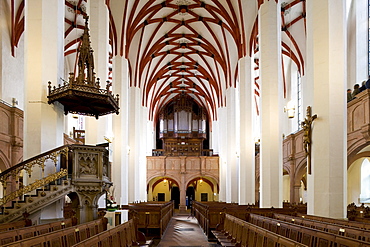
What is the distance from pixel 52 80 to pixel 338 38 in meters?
7.15

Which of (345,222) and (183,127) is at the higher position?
(183,127)

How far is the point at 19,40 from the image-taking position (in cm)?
1834

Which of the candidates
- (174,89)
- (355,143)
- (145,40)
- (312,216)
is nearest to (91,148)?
(312,216)

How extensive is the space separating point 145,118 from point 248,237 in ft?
81.1

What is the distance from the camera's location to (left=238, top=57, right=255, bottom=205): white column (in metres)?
19.2

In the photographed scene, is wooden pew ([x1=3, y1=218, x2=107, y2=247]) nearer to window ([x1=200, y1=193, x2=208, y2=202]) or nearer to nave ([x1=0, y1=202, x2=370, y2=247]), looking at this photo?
nave ([x1=0, y1=202, x2=370, y2=247])

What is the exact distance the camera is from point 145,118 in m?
31.9

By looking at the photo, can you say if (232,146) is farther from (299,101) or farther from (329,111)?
(329,111)

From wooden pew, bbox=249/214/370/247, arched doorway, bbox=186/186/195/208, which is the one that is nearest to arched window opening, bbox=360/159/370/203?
wooden pew, bbox=249/214/370/247

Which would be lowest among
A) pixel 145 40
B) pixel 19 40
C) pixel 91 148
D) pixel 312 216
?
pixel 312 216

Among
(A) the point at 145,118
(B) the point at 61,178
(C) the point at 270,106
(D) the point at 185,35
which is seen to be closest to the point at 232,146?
(D) the point at 185,35

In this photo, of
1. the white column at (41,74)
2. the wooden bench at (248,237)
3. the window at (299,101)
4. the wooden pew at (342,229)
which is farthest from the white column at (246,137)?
the white column at (41,74)

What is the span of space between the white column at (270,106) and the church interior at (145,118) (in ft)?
0.13

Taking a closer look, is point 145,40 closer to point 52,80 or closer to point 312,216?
point 52,80
